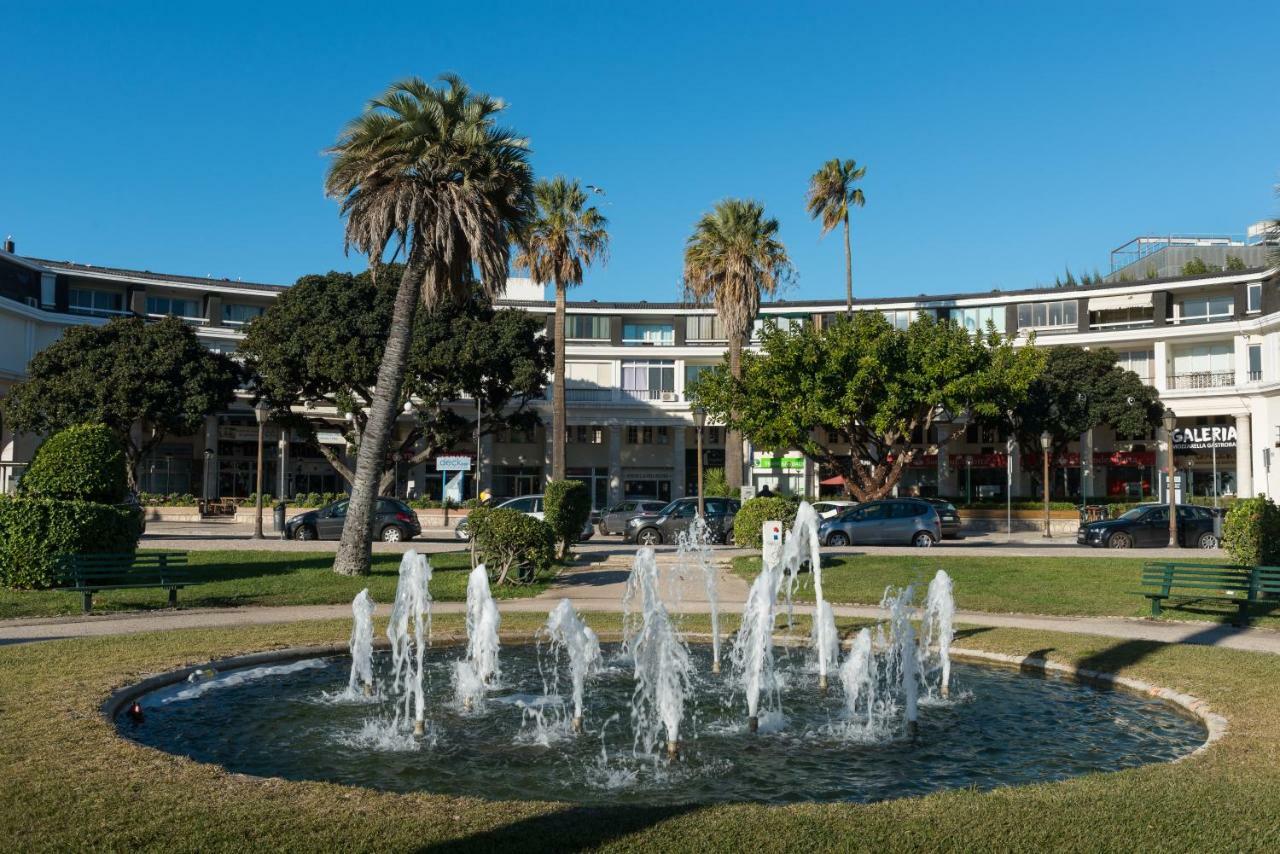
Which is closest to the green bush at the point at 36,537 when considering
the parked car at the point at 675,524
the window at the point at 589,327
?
the parked car at the point at 675,524

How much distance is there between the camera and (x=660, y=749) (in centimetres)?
858

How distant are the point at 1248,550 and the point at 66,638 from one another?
19261 mm

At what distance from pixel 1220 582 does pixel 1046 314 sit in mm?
47474

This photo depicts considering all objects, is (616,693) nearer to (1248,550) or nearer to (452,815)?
(452,815)

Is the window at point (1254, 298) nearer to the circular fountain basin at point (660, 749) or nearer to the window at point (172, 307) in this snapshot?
the circular fountain basin at point (660, 749)

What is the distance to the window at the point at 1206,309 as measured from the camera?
184ft

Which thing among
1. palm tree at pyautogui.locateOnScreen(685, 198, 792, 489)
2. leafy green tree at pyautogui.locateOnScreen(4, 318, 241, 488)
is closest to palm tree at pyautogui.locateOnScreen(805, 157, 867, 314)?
palm tree at pyautogui.locateOnScreen(685, 198, 792, 489)

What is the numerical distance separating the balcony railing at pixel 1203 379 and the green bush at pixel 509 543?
48249 millimetres

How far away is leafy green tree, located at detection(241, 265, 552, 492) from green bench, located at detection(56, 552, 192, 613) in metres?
27.3

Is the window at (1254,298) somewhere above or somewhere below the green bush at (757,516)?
above

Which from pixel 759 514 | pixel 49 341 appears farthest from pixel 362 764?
pixel 49 341

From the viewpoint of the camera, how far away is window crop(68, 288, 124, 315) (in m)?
57.3

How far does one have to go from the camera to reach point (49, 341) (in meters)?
55.3

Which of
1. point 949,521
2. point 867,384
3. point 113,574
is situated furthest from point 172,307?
point 113,574
